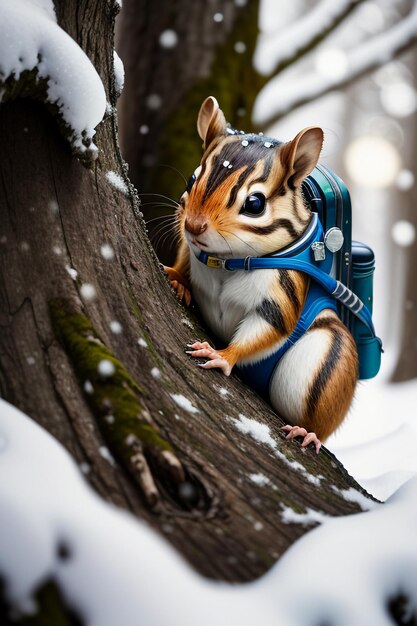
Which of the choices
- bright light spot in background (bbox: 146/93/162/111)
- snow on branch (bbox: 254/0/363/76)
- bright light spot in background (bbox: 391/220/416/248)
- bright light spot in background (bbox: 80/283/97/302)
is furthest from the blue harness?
bright light spot in background (bbox: 391/220/416/248)

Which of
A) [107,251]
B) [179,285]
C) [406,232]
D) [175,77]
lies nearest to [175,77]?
[175,77]

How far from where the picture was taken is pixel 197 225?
2307 millimetres

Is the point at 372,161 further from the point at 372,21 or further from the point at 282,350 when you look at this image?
the point at 282,350

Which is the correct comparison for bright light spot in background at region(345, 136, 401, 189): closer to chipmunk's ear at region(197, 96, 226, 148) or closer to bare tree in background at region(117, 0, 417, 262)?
bare tree in background at region(117, 0, 417, 262)

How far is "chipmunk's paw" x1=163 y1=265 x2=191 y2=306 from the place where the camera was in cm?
269

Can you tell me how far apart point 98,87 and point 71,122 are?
120 millimetres

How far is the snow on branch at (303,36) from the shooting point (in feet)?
16.9

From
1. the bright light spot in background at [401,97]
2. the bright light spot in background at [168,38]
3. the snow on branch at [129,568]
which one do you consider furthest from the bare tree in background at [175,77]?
the bright light spot in background at [401,97]

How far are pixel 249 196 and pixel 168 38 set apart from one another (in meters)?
2.72

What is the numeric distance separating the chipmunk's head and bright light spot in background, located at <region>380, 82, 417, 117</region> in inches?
296

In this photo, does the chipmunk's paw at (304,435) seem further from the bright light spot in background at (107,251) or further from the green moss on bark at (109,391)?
the bright light spot in background at (107,251)

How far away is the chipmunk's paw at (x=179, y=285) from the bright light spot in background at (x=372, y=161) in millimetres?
11095

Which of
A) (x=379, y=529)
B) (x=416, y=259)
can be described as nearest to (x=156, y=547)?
(x=379, y=529)

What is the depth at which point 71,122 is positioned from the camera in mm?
2023
